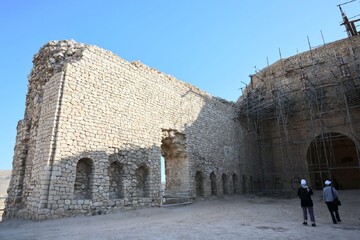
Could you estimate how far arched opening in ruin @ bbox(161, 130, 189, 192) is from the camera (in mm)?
12348

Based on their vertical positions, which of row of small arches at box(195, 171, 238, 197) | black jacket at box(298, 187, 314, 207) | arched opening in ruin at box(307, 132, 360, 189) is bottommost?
black jacket at box(298, 187, 314, 207)

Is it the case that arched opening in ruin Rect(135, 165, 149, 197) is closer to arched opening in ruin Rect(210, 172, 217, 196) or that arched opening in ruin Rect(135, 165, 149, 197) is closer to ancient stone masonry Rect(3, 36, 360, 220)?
ancient stone masonry Rect(3, 36, 360, 220)

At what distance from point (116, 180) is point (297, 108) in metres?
12.8

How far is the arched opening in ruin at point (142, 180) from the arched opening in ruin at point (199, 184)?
12.2ft

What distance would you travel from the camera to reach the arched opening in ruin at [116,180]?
9.08 metres

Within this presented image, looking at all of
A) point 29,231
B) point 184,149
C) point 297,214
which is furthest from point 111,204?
point 297,214

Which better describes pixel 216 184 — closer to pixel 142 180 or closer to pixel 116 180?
pixel 142 180

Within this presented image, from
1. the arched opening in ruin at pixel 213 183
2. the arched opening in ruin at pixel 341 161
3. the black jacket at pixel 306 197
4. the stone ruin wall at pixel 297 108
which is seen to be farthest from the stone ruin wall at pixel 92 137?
the arched opening in ruin at pixel 341 161

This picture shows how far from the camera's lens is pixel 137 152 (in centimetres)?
1010

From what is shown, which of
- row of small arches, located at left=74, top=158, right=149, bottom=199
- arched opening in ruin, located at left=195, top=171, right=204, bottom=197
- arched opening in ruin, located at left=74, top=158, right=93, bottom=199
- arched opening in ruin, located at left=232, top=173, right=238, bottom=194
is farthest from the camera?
arched opening in ruin, located at left=232, top=173, right=238, bottom=194

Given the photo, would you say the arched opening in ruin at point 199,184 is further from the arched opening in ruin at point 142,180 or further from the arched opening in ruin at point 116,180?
the arched opening in ruin at point 116,180

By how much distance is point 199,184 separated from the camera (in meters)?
13.5

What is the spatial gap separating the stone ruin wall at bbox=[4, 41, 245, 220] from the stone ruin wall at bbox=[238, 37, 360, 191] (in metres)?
6.83

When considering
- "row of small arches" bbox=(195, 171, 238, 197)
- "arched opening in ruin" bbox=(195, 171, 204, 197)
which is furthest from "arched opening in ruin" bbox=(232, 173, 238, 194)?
"arched opening in ruin" bbox=(195, 171, 204, 197)
